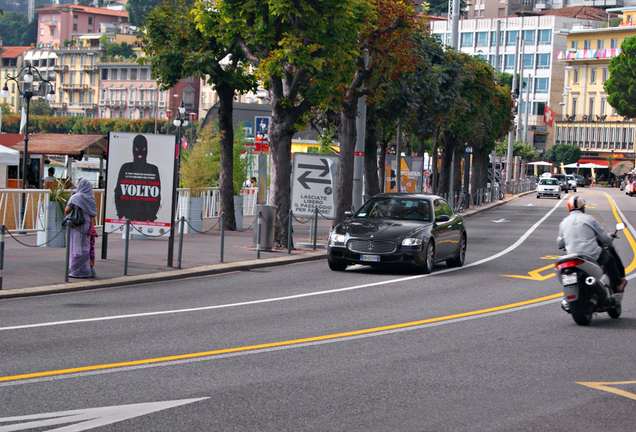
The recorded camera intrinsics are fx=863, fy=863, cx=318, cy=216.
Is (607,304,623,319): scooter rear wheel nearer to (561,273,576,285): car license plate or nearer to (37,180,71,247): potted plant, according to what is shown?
(561,273,576,285): car license plate

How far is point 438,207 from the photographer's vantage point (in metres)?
18.3

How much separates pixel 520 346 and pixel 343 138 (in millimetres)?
16045

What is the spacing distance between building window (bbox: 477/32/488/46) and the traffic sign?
11578 centimetres

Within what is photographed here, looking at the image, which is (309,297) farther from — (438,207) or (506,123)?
(506,123)

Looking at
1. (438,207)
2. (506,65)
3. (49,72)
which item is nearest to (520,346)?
(438,207)

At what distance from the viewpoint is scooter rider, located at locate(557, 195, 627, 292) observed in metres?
11.0

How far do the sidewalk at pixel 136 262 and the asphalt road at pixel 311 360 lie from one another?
620 mm

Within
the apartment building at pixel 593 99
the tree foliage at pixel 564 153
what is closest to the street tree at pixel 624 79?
the apartment building at pixel 593 99

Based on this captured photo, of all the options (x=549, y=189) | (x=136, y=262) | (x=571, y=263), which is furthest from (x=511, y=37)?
(x=571, y=263)

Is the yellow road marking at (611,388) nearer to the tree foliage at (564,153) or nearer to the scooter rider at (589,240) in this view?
the scooter rider at (589,240)

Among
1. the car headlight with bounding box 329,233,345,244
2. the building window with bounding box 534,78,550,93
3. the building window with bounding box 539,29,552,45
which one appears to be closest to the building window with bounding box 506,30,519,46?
the building window with bounding box 539,29,552,45

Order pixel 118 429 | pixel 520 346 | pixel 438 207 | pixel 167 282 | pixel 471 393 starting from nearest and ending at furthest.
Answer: pixel 118 429 < pixel 471 393 < pixel 520 346 < pixel 167 282 < pixel 438 207

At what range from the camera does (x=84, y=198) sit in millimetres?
14750

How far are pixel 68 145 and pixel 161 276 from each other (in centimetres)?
1538
